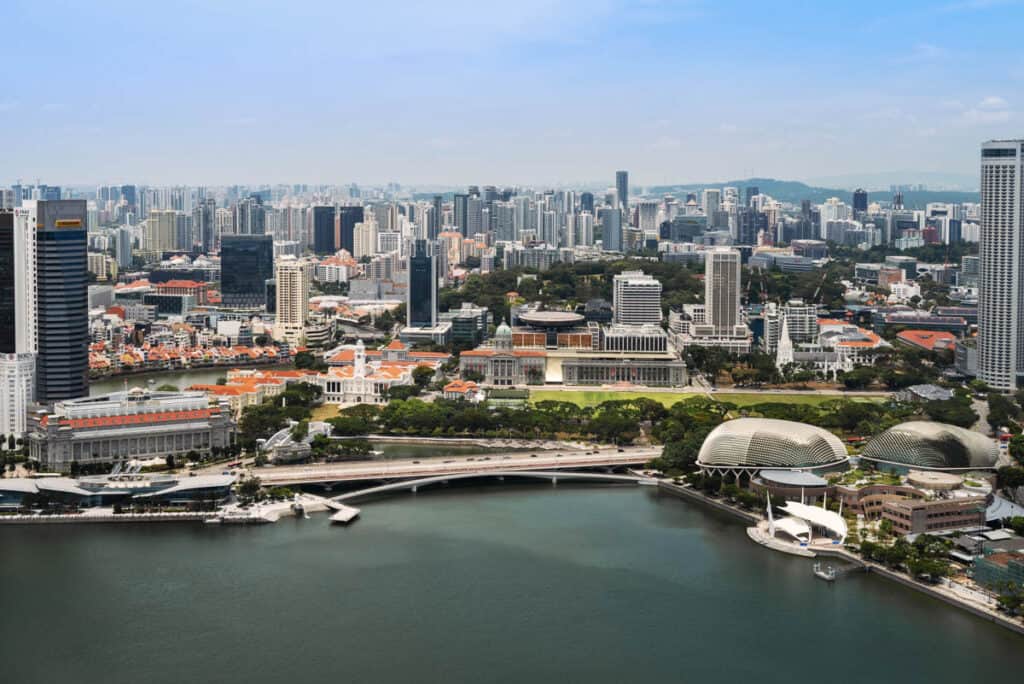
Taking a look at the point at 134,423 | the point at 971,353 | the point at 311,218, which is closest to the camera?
the point at 134,423

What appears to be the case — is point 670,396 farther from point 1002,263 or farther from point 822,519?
point 822,519

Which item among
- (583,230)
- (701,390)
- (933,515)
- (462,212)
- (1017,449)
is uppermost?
(462,212)

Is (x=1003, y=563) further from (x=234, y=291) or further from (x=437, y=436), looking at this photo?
(x=234, y=291)

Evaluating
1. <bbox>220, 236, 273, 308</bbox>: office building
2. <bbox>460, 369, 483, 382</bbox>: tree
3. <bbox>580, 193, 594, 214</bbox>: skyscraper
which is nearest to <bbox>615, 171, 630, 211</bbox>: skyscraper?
<bbox>580, 193, 594, 214</bbox>: skyscraper

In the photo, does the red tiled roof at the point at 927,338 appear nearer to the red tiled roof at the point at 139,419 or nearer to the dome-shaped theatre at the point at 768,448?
the dome-shaped theatre at the point at 768,448

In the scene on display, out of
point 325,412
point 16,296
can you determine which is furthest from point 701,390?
point 16,296

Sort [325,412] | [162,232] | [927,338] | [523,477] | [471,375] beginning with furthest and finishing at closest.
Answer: [162,232] < [927,338] < [471,375] < [325,412] < [523,477]

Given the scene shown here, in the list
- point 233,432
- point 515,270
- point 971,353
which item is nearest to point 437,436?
point 233,432
